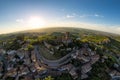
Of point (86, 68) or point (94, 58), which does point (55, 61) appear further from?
point (94, 58)

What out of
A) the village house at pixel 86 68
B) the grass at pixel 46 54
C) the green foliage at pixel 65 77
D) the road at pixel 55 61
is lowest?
the green foliage at pixel 65 77

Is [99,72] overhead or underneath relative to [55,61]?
underneath

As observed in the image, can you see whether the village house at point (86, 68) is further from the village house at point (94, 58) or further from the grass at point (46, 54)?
the grass at point (46, 54)

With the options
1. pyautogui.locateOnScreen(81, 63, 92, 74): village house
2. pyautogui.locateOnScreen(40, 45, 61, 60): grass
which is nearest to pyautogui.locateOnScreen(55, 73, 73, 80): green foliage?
pyautogui.locateOnScreen(81, 63, 92, 74): village house

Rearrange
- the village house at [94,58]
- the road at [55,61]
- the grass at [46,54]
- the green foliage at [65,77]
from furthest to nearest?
the grass at [46,54], the village house at [94,58], the road at [55,61], the green foliage at [65,77]

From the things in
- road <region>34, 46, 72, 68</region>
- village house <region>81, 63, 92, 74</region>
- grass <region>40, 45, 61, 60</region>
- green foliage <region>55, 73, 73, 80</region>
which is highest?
grass <region>40, 45, 61, 60</region>

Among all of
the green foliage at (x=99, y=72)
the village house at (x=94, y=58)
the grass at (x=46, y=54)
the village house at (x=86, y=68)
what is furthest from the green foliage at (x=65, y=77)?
the village house at (x=94, y=58)

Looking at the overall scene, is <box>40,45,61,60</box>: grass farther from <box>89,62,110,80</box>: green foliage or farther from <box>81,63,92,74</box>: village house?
<box>89,62,110,80</box>: green foliage

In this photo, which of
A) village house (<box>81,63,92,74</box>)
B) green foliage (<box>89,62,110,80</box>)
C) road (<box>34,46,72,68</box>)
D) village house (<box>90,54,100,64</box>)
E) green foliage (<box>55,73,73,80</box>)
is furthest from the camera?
village house (<box>90,54,100,64</box>)

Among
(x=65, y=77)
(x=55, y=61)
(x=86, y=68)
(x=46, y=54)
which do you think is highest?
(x=46, y=54)

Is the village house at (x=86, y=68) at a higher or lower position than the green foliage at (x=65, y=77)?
higher

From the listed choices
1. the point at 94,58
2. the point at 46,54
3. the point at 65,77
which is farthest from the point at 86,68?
the point at 46,54
